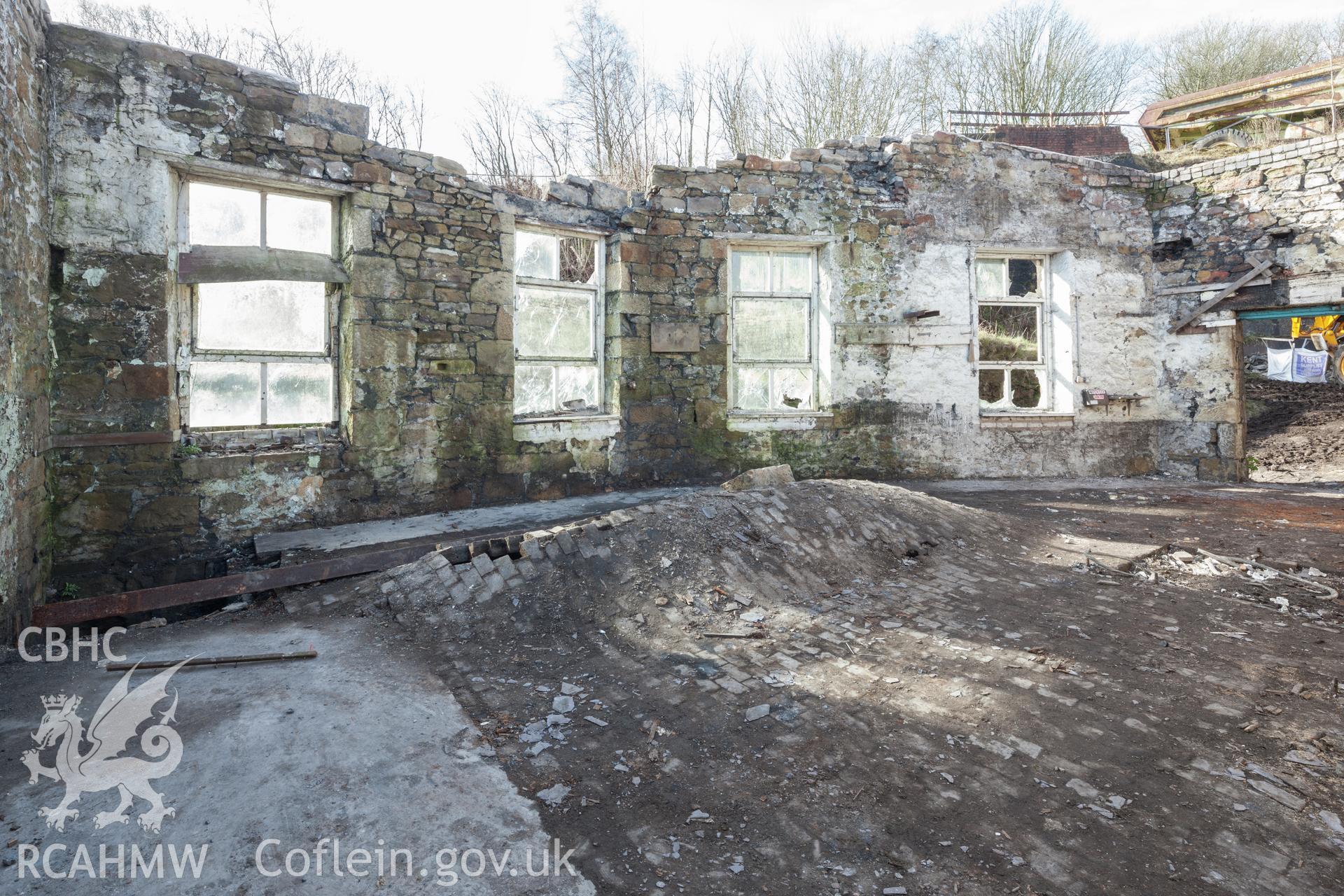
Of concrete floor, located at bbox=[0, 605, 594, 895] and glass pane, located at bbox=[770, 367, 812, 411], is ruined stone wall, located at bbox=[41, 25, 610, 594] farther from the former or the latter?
glass pane, located at bbox=[770, 367, 812, 411]

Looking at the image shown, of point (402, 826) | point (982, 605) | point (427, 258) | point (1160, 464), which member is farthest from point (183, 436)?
point (1160, 464)

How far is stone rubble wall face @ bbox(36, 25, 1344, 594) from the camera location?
14.7 ft

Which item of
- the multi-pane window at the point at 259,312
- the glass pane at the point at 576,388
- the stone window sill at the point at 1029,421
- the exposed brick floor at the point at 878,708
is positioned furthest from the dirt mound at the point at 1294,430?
the multi-pane window at the point at 259,312

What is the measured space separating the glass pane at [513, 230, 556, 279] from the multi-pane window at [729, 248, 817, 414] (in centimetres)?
202

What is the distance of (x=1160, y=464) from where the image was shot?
8.62 m

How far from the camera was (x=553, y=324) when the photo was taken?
668cm

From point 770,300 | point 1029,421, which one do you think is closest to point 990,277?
point 1029,421

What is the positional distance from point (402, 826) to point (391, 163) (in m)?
5.19

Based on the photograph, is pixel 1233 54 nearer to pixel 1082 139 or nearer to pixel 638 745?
pixel 1082 139

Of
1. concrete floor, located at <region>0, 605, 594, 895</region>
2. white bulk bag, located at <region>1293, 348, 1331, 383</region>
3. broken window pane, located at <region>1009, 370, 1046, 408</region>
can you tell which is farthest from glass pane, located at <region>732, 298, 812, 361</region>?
white bulk bag, located at <region>1293, 348, 1331, 383</region>

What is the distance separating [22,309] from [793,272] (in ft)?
21.2

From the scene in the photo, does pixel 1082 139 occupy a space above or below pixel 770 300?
above

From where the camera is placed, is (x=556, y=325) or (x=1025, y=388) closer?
(x=556, y=325)

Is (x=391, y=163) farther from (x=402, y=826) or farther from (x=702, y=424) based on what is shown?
(x=402, y=826)
